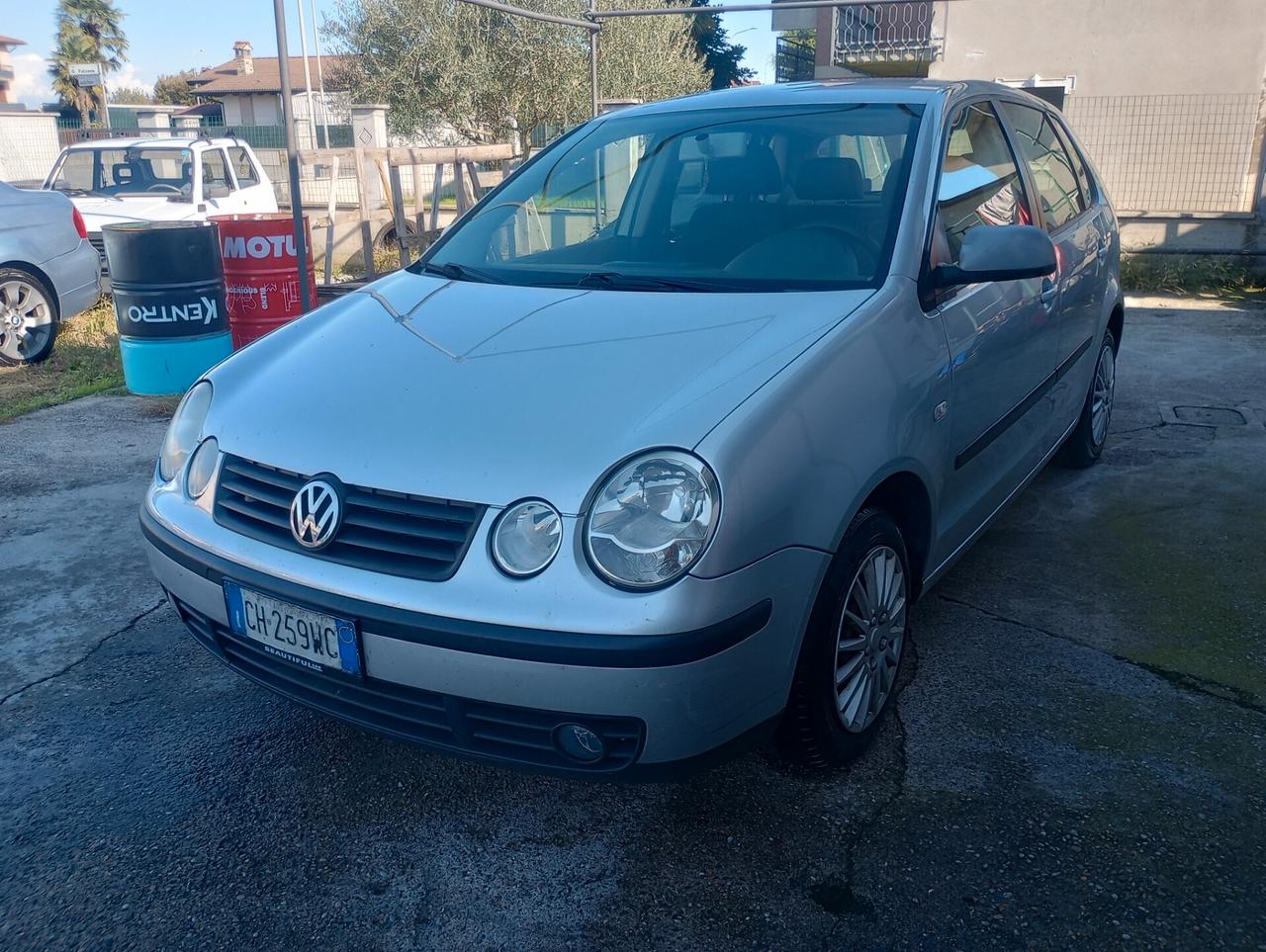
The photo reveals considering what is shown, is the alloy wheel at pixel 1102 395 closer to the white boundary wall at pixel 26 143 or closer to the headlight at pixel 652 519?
the headlight at pixel 652 519

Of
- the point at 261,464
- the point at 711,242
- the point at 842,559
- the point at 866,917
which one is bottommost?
the point at 866,917

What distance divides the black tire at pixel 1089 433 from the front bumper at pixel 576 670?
301 centimetres

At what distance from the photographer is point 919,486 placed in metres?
2.72

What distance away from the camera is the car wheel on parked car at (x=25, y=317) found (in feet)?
24.9

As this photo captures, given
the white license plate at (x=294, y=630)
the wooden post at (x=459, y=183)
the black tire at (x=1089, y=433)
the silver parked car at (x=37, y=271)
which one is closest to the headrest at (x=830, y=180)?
the white license plate at (x=294, y=630)

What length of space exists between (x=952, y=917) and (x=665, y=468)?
109cm

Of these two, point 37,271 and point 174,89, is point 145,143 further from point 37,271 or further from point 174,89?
point 174,89

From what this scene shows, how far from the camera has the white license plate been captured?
7.23ft

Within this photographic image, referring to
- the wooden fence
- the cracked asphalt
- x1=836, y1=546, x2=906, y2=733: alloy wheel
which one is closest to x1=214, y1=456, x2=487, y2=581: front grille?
the cracked asphalt

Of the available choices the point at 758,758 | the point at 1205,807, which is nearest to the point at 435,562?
the point at 758,758

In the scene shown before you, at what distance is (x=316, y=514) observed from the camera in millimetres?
2250

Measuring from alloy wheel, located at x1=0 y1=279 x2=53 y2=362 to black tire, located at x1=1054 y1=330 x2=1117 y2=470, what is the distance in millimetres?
6958

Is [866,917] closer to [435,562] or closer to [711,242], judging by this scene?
[435,562]

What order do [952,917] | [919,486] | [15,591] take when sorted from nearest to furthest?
[952,917] → [919,486] → [15,591]
